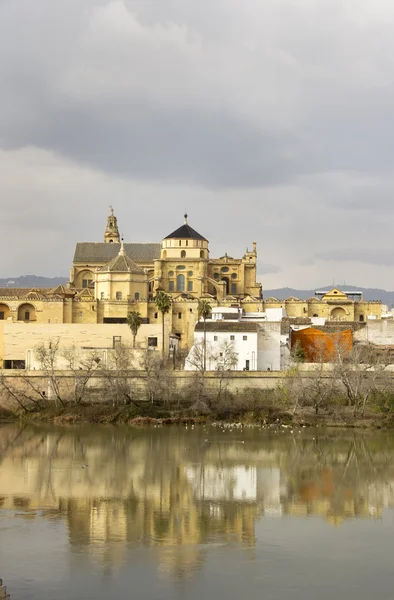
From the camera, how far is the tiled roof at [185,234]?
2884 inches

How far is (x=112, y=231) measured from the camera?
91.1 metres

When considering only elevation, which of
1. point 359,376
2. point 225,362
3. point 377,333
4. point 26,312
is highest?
point 26,312

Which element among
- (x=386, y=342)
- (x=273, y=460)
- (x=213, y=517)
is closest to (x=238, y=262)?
(x=386, y=342)

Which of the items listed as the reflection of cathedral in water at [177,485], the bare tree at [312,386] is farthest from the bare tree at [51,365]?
the bare tree at [312,386]

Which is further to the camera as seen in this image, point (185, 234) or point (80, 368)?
point (185, 234)

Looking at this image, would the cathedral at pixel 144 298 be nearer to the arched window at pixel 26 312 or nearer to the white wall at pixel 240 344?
the arched window at pixel 26 312

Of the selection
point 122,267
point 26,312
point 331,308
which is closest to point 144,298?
point 122,267

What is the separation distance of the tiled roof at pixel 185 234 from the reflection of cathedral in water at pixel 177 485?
32.8 m

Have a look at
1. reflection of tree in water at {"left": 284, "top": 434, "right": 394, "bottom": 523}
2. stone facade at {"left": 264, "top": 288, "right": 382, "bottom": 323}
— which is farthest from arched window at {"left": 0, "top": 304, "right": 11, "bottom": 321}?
reflection of tree in water at {"left": 284, "top": 434, "right": 394, "bottom": 523}

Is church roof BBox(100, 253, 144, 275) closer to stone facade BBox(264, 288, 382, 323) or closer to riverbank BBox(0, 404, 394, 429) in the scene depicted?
stone facade BBox(264, 288, 382, 323)

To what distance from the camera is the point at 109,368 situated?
4962 cm

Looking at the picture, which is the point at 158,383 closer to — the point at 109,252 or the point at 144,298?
the point at 144,298

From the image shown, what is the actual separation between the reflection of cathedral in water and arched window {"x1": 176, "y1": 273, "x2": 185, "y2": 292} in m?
29.4

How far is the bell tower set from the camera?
90438 mm
